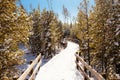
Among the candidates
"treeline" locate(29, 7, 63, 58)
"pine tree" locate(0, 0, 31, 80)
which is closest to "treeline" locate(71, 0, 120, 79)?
"pine tree" locate(0, 0, 31, 80)

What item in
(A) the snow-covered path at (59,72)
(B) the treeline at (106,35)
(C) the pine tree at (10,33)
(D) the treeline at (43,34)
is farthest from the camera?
(D) the treeline at (43,34)

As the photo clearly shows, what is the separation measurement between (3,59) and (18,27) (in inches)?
84.4

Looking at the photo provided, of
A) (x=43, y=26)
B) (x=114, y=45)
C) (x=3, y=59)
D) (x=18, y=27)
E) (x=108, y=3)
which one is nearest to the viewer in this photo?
(x=3, y=59)

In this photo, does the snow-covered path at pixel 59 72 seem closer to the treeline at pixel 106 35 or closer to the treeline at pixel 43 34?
the treeline at pixel 106 35

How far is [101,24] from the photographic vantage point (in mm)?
27016

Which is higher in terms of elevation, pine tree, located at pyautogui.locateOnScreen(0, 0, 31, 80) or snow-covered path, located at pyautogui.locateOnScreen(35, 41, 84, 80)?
pine tree, located at pyautogui.locateOnScreen(0, 0, 31, 80)

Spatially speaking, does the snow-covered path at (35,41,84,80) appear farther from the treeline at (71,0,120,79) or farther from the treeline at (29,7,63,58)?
the treeline at (29,7,63,58)

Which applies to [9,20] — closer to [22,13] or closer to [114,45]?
[22,13]

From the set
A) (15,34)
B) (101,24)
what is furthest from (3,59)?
(101,24)

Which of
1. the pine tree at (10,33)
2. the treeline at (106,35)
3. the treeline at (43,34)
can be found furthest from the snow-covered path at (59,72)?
the treeline at (43,34)

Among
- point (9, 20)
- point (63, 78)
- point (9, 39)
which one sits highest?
point (9, 20)

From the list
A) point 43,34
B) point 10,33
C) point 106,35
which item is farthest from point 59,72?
point 43,34

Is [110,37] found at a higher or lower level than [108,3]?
lower

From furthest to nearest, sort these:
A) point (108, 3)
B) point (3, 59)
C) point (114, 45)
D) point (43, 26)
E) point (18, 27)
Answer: point (43, 26)
point (108, 3)
point (114, 45)
point (18, 27)
point (3, 59)
